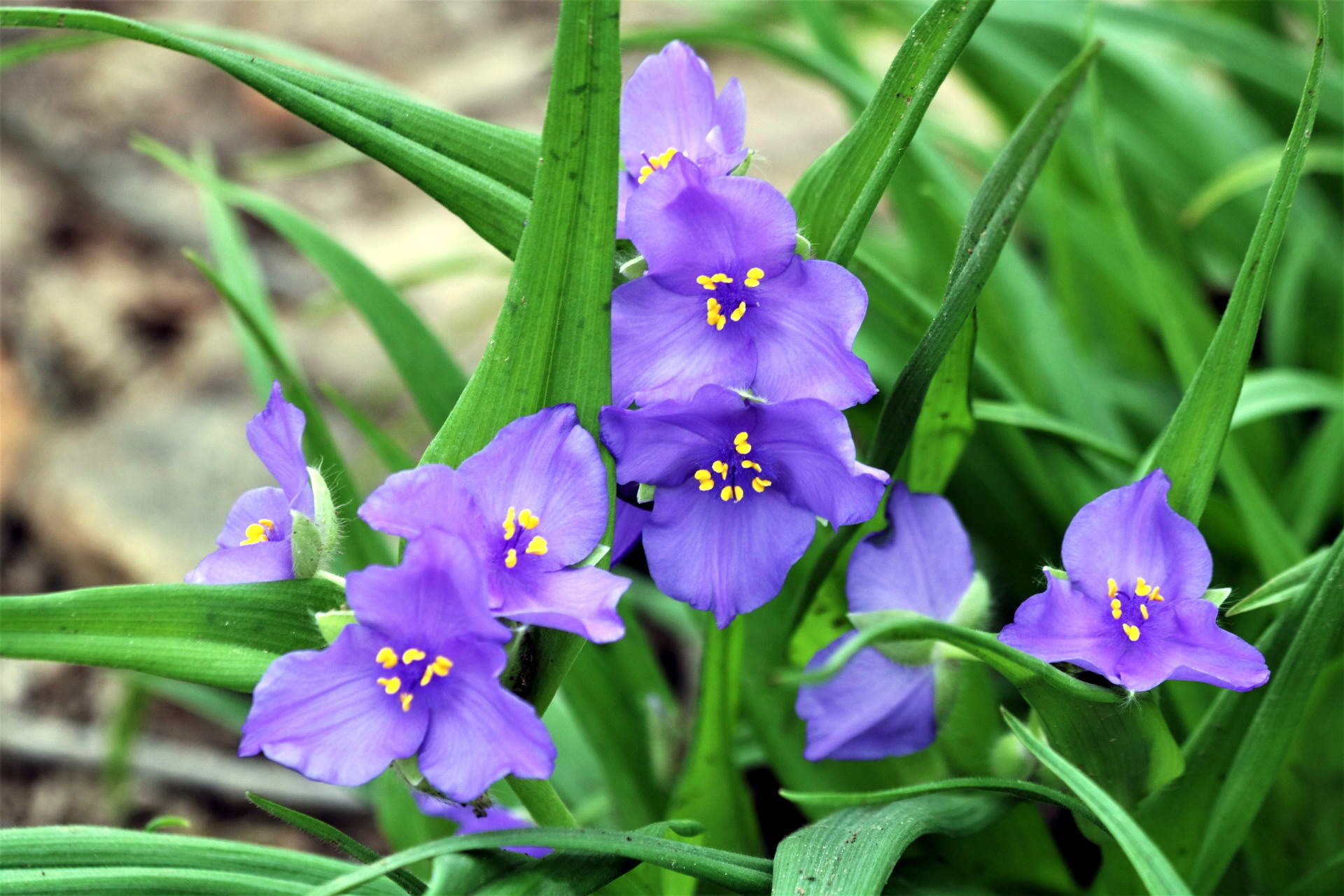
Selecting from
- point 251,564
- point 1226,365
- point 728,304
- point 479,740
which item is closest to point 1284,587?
point 1226,365

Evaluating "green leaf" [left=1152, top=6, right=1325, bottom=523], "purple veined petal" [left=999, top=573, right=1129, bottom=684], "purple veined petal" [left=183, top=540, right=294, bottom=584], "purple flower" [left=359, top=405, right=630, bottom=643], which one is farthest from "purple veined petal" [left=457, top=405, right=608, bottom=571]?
"green leaf" [left=1152, top=6, right=1325, bottom=523]

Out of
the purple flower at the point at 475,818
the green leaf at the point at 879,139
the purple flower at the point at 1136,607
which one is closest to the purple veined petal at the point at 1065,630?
the purple flower at the point at 1136,607

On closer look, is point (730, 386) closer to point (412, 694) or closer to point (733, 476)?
point (733, 476)

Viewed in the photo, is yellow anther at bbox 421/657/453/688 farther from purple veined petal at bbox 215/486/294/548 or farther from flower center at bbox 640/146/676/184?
flower center at bbox 640/146/676/184

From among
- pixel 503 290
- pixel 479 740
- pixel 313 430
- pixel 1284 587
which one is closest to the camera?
pixel 479 740

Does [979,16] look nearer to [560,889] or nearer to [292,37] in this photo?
[560,889]

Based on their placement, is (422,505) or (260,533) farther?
(260,533)

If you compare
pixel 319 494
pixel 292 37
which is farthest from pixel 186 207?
pixel 319 494
